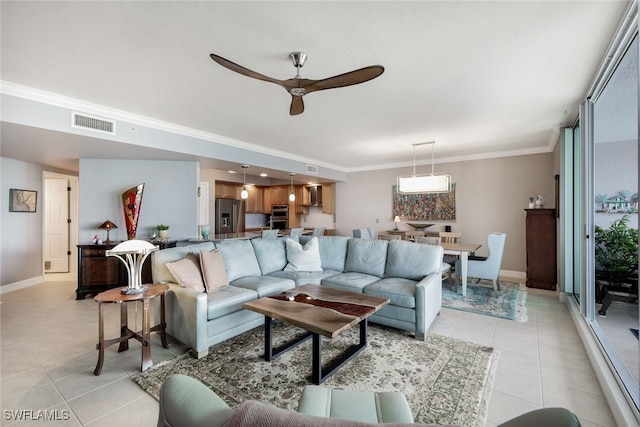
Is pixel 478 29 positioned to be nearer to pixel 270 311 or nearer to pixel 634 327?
pixel 270 311

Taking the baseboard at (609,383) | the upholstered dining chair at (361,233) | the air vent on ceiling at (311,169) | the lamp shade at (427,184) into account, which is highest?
the air vent on ceiling at (311,169)

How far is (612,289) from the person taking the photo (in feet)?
11.3

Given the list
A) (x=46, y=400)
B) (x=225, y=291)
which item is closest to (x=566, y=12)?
(x=225, y=291)

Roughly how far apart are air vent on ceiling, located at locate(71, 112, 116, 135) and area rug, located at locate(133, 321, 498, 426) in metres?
2.89

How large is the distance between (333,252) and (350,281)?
31.8 inches

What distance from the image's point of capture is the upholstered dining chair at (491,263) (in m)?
4.28

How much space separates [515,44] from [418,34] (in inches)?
31.5

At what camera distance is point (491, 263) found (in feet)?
14.3

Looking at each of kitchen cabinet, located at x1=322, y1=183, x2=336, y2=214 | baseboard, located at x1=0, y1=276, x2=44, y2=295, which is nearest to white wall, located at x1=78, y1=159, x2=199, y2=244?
baseboard, located at x1=0, y1=276, x2=44, y2=295

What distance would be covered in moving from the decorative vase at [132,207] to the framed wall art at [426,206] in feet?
18.3

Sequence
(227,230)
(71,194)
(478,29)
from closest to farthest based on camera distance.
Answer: (478,29), (71,194), (227,230)

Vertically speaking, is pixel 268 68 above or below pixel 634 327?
above

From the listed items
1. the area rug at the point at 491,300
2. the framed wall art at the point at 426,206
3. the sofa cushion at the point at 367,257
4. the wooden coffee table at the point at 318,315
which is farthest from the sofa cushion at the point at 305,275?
the framed wall art at the point at 426,206

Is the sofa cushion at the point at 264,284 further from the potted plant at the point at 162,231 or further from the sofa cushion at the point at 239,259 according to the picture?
the potted plant at the point at 162,231
